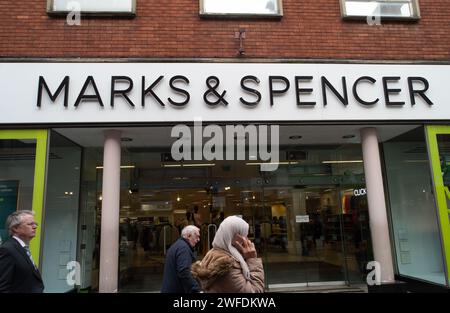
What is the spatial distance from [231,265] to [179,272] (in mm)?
1601

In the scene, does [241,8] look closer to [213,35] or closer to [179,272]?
[213,35]

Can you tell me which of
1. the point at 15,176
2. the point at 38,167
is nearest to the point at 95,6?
the point at 38,167

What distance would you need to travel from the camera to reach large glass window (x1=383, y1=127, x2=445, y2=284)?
8586 mm

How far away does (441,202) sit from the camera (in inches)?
284

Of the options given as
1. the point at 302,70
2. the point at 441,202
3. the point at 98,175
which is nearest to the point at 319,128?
the point at 302,70

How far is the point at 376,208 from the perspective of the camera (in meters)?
7.44

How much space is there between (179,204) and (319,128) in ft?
11.7

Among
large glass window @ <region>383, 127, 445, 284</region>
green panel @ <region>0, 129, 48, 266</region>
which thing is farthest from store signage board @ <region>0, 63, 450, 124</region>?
large glass window @ <region>383, 127, 445, 284</region>

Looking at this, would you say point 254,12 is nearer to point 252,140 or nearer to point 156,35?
point 156,35

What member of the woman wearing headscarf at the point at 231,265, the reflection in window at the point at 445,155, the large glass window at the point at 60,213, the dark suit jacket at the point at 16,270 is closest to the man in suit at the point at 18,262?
the dark suit jacket at the point at 16,270

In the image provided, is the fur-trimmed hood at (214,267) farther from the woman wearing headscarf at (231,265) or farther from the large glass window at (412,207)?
the large glass window at (412,207)

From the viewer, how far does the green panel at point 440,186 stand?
7.04m
